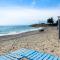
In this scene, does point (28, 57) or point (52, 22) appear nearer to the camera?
point (28, 57)

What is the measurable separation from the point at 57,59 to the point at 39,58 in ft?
2.86

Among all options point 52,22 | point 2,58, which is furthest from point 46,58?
point 52,22

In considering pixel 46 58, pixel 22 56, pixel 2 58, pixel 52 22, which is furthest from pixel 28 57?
pixel 52 22

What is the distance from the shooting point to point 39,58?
561cm

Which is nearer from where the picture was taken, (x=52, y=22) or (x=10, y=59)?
(x=10, y=59)

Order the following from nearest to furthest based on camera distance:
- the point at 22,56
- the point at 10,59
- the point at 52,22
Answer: the point at 10,59
the point at 22,56
the point at 52,22

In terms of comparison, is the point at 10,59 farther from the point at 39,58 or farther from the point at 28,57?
the point at 39,58

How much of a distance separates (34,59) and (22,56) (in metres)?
0.73

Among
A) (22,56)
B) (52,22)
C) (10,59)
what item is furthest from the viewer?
(52,22)

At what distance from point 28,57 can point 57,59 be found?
4.65 ft

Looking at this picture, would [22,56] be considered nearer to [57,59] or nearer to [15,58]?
[15,58]

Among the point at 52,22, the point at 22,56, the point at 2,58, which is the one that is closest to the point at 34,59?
the point at 22,56

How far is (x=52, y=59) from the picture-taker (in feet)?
18.3

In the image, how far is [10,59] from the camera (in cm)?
541
